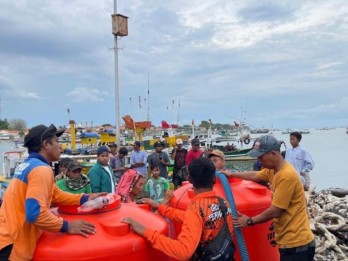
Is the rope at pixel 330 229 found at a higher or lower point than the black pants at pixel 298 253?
lower

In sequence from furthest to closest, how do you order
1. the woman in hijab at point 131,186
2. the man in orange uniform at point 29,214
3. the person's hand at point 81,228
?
the woman in hijab at point 131,186, the person's hand at point 81,228, the man in orange uniform at point 29,214

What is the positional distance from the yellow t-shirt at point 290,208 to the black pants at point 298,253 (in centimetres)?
4

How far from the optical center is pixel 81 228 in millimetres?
2514

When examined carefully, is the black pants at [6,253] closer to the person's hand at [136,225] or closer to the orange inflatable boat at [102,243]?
the orange inflatable boat at [102,243]

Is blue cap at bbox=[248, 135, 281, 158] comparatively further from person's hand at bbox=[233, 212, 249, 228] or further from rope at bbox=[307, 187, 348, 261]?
rope at bbox=[307, 187, 348, 261]

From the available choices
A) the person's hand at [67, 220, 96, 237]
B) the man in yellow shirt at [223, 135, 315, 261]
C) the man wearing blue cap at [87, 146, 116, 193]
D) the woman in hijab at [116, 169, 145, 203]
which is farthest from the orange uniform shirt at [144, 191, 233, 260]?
the man wearing blue cap at [87, 146, 116, 193]

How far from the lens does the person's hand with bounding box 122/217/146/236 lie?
2576 mm

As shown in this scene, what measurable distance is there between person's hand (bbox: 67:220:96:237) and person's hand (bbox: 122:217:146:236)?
239 millimetres

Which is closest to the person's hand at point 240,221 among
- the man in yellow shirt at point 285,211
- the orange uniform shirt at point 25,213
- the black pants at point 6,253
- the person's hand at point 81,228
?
the man in yellow shirt at point 285,211

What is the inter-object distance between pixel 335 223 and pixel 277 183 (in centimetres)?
400

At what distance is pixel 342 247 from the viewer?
18.4 ft

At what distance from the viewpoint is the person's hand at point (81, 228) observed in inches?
97.9

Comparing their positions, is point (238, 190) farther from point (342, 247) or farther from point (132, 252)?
point (342, 247)

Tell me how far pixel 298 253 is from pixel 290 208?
38 cm
